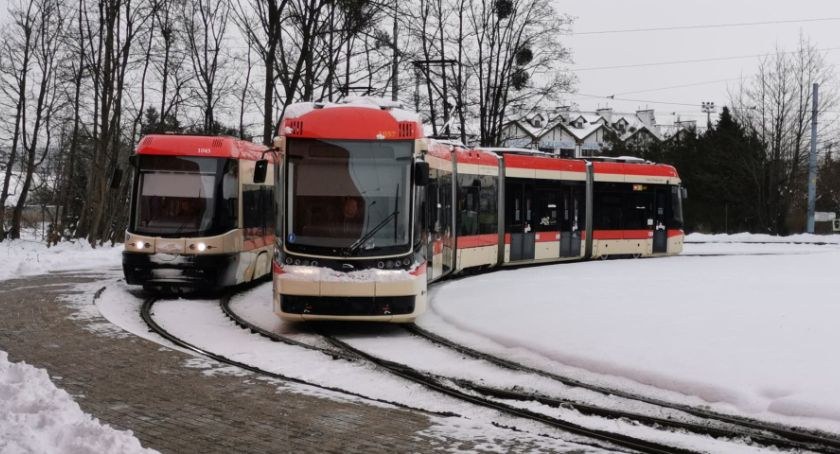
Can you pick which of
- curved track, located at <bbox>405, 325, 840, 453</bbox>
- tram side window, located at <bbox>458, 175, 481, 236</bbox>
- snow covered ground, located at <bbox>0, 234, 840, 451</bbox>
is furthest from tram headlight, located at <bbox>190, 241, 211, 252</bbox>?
curved track, located at <bbox>405, 325, 840, 453</bbox>

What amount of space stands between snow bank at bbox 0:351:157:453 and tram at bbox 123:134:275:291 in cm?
936

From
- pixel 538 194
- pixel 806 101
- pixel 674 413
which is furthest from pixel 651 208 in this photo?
pixel 674 413

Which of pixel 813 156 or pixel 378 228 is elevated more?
pixel 813 156

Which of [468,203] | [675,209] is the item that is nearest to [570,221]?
[675,209]

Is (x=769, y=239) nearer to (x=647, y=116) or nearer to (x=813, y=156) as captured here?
(x=813, y=156)

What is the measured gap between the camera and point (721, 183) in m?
53.9

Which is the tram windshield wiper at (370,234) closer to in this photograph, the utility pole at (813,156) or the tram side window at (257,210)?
the tram side window at (257,210)

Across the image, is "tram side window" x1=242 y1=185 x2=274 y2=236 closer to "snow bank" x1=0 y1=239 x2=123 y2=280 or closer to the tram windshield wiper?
"snow bank" x1=0 y1=239 x2=123 y2=280

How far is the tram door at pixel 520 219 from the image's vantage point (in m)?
25.2

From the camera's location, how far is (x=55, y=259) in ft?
88.3

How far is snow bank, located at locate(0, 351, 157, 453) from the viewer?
613 cm

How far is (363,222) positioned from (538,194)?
45.9 feet

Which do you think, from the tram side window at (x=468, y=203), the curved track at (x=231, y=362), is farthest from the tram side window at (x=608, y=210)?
the curved track at (x=231, y=362)

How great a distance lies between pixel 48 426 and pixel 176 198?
11.1 metres
